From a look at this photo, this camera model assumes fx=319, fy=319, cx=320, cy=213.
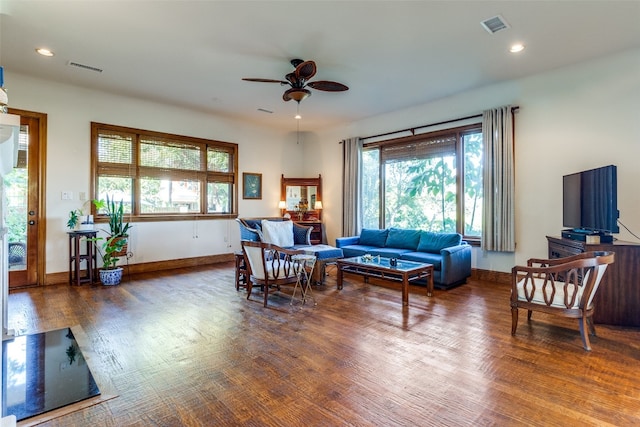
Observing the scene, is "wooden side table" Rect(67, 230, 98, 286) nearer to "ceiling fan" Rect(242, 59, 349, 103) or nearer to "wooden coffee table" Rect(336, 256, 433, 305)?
"ceiling fan" Rect(242, 59, 349, 103)

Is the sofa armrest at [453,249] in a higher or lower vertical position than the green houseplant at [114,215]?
lower

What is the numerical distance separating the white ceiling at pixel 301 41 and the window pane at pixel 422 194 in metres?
1.39

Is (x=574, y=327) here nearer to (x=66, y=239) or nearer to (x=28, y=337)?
(x=28, y=337)

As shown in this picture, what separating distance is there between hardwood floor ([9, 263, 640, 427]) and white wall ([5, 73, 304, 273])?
1.64 metres

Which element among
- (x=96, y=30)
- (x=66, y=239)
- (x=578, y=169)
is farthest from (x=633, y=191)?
(x=66, y=239)

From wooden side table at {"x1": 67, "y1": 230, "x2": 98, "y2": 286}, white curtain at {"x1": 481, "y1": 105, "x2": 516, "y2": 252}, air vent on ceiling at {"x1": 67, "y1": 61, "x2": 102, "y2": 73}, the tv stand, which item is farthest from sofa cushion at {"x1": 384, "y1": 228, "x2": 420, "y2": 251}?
air vent on ceiling at {"x1": 67, "y1": 61, "x2": 102, "y2": 73}

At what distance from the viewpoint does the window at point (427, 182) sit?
5.47m

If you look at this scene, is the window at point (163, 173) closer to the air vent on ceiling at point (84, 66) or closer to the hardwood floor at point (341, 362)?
the air vent on ceiling at point (84, 66)

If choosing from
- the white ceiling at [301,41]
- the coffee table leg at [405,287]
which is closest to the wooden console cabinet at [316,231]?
the white ceiling at [301,41]

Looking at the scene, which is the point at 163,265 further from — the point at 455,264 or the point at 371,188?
the point at 455,264

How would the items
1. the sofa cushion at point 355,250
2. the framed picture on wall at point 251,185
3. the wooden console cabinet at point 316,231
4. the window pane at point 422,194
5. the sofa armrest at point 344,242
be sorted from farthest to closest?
the wooden console cabinet at point 316,231 → the framed picture on wall at point 251,185 → the sofa armrest at point 344,242 → the window pane at point 422,194 → the sofa cushion at point 355,250

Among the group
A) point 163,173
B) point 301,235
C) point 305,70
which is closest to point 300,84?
point 305,70

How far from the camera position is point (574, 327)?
3150mm

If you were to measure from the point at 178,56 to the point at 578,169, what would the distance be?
18.1 feet
